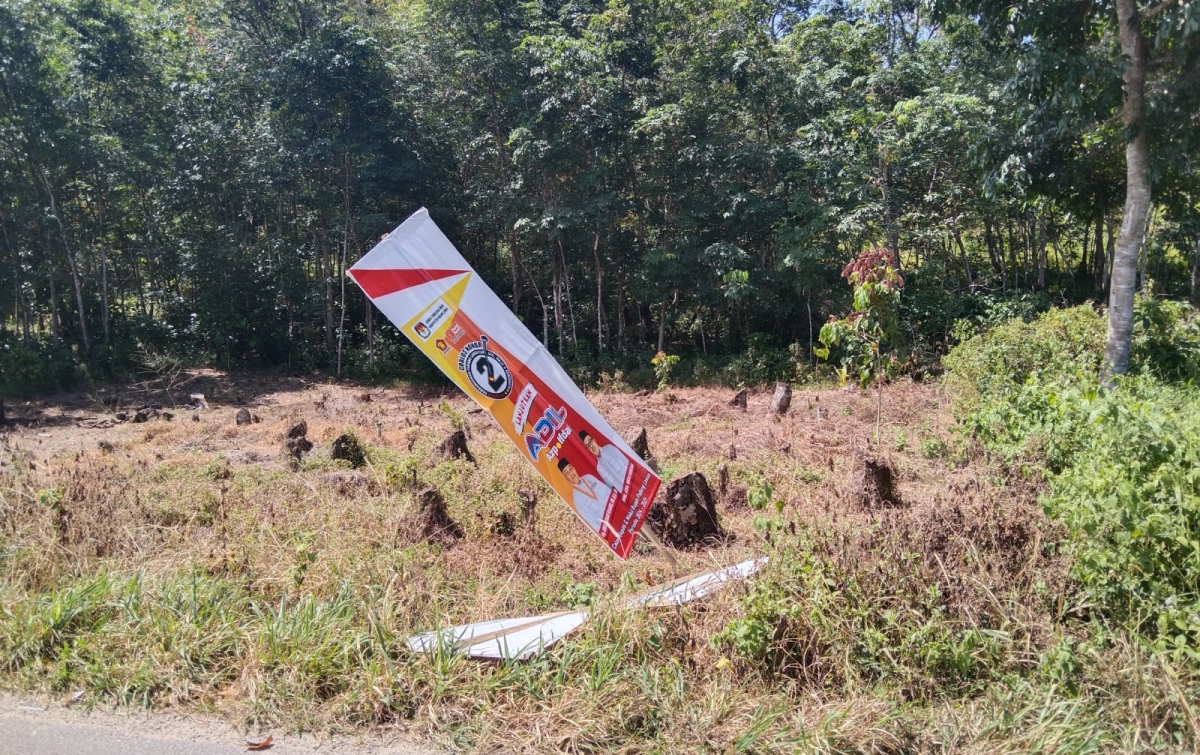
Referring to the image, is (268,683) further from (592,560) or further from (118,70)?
(118,70)

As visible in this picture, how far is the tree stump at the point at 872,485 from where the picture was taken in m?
5.35

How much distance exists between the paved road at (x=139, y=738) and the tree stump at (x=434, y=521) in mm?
2165

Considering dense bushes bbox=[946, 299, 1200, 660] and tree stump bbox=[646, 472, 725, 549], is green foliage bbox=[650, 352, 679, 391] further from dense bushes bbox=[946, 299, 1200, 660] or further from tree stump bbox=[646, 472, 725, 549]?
tree stump bbox=[646, 472, 725, 549]

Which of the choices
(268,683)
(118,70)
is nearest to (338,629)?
(268,683)

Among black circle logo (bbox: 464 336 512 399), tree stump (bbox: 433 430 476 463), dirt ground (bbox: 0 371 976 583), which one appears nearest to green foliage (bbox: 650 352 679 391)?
dirt ground (bbox: 0 371 976 583)

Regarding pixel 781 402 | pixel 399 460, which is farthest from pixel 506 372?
pixel 781 402

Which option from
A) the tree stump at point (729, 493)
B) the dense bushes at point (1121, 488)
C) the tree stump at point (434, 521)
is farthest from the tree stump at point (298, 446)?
the dense bushes at point (1121, 488)

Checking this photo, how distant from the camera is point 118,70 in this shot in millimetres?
16375

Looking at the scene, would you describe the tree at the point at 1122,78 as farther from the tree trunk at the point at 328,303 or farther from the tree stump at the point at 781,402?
the tree trunk at the point at 328,303

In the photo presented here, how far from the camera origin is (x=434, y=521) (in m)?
5.70

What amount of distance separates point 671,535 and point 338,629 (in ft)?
8.37

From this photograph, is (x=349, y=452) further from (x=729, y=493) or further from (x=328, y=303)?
(x=328, y=303)

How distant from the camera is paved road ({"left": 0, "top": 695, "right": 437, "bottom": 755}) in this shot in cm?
325

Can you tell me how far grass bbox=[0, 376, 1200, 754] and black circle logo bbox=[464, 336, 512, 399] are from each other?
1.14 m
